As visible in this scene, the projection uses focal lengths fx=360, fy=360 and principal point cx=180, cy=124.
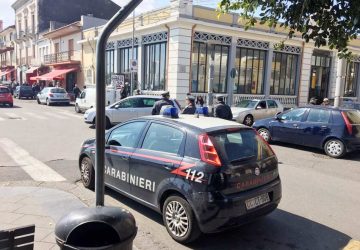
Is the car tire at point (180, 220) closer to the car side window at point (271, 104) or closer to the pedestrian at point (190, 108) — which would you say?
the pedestrian at point (190, 108)

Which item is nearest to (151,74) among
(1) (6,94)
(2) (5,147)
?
(1) (6,94)

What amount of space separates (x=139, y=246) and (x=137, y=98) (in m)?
11.8

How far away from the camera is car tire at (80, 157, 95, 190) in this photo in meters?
6.31

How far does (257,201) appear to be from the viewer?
448 cm

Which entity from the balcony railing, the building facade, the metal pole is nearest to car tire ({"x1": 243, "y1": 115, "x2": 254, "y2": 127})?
the metal pole

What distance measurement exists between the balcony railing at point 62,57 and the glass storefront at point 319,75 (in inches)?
825

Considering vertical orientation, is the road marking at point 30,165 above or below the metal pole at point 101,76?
below

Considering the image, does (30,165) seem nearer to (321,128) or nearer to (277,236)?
(277,236)

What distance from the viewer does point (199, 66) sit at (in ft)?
71.3

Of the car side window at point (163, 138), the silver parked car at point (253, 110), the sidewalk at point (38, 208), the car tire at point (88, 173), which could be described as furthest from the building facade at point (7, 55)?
the car side window at point (163, 138)

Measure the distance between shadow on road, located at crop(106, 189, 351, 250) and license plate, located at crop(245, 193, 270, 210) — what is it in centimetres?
47

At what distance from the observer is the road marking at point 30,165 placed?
718 centimetres

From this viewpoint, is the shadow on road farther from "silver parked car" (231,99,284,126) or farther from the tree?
"silver parked car" (231,99,284,126)

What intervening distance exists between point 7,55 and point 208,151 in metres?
64.2
